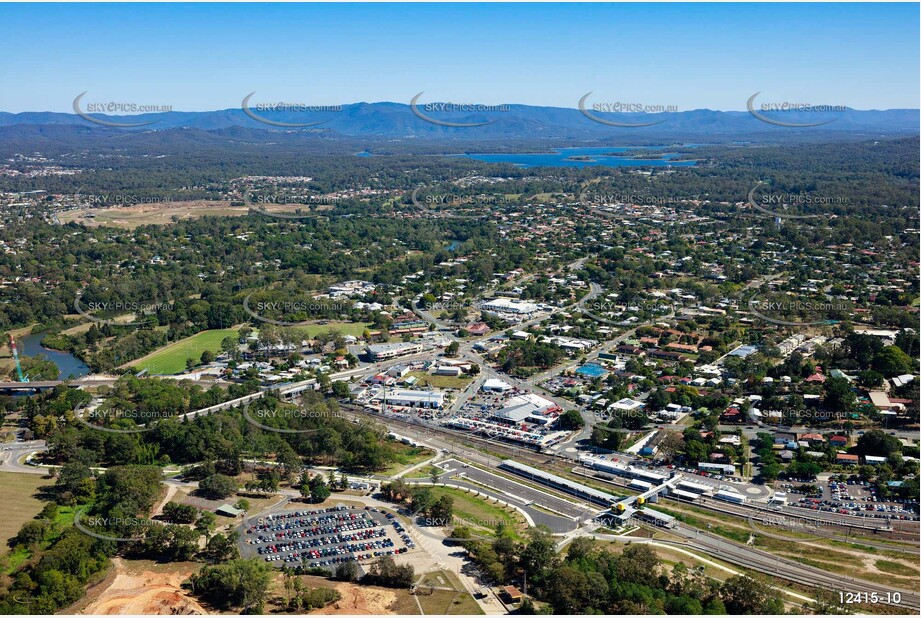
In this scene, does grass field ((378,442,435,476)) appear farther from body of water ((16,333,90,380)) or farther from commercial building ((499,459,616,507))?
body of water ((16,333,90,380))

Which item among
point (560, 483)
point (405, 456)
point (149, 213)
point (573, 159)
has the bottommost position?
point (405, 456)

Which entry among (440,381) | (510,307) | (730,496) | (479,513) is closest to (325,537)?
(479,513)

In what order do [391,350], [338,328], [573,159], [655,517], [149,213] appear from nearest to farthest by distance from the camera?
[655,517]
[391,350]
[338,328]
[149,213]
[573,159]

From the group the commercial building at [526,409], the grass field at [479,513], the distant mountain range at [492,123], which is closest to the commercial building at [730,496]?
the grass field at [479,513]

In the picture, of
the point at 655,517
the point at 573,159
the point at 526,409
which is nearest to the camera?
the point at 655,517

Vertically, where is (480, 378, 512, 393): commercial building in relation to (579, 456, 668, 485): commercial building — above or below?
above

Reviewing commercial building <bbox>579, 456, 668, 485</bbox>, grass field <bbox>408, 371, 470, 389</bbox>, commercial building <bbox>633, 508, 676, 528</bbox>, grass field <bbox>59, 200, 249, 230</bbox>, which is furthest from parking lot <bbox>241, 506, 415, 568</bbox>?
grass field <bbox>59, 200, 249, 230</bbox>

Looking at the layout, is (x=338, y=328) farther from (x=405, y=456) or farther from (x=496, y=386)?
(x=405, y=456)
